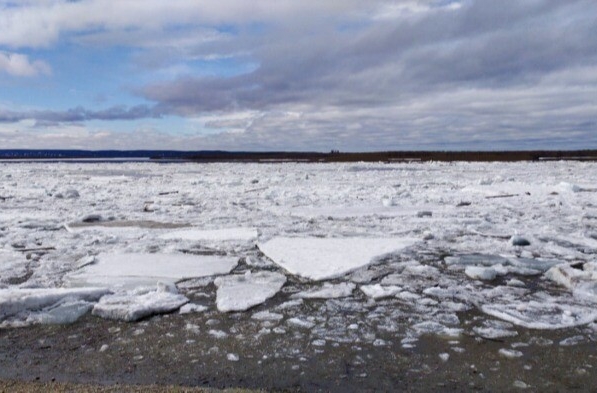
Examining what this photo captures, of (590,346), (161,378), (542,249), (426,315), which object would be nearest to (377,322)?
(426,315)

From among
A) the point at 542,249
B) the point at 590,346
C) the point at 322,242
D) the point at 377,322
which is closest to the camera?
the point at 590,346

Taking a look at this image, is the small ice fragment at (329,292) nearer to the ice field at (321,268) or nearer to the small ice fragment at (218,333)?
the ice field at (321,268)

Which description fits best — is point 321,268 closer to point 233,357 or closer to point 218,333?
point 218,333

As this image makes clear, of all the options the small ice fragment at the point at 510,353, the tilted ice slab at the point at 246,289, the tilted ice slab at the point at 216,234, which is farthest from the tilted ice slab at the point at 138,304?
the tilted ice slab at the point at 216,234

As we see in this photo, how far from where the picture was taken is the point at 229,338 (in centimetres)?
311

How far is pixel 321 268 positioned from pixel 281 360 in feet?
6.24

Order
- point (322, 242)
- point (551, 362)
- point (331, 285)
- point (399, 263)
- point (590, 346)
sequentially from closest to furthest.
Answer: point (551, 362)
point (590, 346)
point (331, 285)
point (399, 263)
point (322, 242)

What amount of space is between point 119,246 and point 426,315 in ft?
11.7

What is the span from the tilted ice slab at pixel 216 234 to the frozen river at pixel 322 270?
24 mm

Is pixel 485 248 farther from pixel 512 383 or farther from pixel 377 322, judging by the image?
pixel 512 383

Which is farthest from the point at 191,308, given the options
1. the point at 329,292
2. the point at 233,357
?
the point at 329,292

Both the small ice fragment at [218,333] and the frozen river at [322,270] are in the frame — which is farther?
the frozen river at [322,270]

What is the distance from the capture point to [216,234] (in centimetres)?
646

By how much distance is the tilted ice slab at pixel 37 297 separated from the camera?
3.56 m
